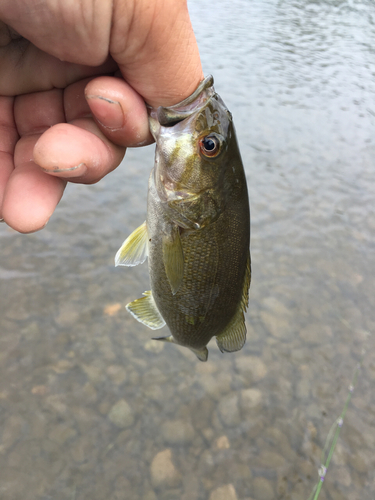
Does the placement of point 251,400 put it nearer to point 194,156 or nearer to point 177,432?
point 177,432

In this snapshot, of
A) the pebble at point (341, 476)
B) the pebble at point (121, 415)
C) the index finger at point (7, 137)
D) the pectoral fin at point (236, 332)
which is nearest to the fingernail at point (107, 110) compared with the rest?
the index finger at point (7, 137)

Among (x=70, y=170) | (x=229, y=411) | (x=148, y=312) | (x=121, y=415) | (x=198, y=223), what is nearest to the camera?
(x=70, y=170)

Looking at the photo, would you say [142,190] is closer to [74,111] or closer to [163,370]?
[163,370]

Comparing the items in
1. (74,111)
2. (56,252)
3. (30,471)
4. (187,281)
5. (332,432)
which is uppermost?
(74,111)

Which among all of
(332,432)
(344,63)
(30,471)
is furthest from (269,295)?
(344,63)

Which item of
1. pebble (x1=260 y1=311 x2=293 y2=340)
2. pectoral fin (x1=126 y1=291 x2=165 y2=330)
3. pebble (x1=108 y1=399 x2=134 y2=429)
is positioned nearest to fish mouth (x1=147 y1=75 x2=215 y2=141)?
pectoral fin (x1=126 y1=291 x2=165 y2=330)

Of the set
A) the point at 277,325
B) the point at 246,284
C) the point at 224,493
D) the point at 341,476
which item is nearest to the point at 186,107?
the point at 246,284
